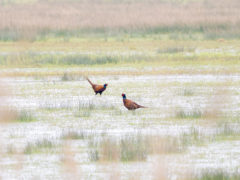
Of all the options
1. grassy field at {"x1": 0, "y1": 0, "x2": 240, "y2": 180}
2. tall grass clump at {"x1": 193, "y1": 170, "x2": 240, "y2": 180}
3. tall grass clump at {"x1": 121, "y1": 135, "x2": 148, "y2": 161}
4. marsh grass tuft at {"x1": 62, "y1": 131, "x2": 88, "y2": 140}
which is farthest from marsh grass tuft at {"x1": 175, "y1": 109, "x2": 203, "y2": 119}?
tall grass clump at {"x1": 193, "y1": 170, "x2": 240, "y2": 180}

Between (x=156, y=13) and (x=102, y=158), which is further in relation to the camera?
(x=156, y=13)

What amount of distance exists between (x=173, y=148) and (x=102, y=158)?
113 centimetres

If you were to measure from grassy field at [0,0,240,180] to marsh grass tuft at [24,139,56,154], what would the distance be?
1 cm

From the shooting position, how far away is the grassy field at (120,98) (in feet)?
29.2

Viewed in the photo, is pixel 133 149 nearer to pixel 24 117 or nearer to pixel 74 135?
pixel 74 135

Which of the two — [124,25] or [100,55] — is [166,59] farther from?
[124,25]

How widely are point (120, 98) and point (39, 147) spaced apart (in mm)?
5843

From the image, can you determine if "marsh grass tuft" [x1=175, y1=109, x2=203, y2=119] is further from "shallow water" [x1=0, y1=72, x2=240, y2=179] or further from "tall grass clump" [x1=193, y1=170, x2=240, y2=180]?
"tall grass clump" [x1=193, y1=170, x2=240, y2=180]

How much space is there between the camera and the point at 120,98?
1560 cm

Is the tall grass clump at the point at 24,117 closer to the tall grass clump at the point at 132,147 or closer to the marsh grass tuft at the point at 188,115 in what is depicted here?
the marsh grass tuft at the point at 188,115

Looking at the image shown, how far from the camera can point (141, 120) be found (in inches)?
488

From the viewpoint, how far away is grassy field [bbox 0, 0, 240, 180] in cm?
891

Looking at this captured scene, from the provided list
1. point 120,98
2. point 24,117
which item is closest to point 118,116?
point 24,117

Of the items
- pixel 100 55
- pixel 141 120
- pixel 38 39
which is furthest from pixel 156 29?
pixel 141 120
